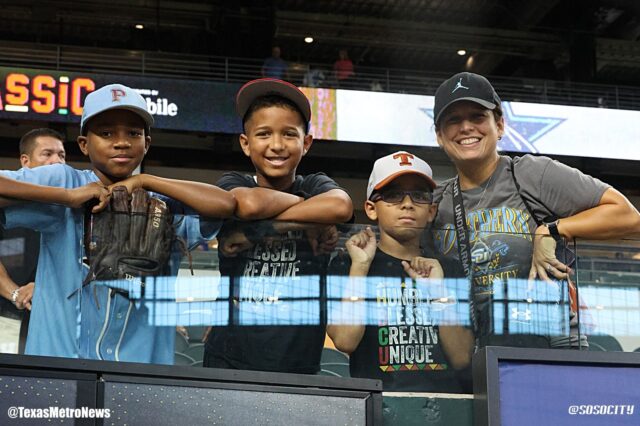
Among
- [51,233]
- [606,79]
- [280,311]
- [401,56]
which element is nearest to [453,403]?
[280,311]

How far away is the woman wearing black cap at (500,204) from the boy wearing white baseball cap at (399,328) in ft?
0.47

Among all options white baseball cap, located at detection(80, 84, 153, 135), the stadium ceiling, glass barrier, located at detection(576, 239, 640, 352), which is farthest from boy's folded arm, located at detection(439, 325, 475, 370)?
the stadium ceiling

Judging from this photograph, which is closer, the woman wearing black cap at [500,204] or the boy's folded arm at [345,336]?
the boy's folded arm at [345,336]

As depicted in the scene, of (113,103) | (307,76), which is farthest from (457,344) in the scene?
(307,76)

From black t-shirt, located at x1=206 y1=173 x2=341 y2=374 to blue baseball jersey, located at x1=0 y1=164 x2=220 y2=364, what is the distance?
0.21 metres

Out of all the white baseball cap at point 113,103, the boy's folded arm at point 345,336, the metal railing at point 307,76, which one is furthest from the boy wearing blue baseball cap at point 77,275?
the metal railing at point 307,76

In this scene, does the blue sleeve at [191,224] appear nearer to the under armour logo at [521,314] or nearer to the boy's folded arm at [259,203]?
the boy's folded arm at [259,203]

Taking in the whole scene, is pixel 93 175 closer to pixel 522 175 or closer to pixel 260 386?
pixel 260 386

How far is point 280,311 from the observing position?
3314 millimetres

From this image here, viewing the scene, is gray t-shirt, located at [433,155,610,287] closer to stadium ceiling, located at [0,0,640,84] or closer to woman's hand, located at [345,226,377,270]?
woman's hand, located at [345,226,377,270]

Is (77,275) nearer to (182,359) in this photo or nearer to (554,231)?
(182,359)

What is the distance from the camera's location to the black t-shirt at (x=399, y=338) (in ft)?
11.0

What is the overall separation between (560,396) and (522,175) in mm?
880

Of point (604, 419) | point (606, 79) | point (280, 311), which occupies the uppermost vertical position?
point (606, 79)
